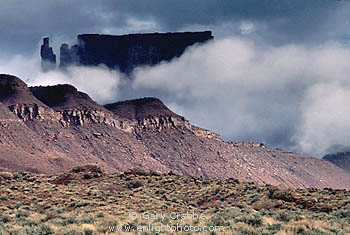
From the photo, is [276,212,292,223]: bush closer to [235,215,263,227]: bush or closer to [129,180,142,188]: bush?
[235,215,263,227]: bush

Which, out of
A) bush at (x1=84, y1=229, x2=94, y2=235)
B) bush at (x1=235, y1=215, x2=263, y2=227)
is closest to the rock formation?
bush at (x1=235, y1=215, x2=263, y2=227)

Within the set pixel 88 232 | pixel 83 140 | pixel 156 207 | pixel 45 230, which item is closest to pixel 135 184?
pixel 156 207

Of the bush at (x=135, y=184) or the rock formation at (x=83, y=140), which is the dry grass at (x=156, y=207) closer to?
the bush at (x=135, y=184)

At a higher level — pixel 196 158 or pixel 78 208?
pixel 196 158

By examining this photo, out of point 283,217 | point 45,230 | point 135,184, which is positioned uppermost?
point 135,184

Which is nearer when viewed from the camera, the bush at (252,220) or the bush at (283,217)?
the bush at (252,220)

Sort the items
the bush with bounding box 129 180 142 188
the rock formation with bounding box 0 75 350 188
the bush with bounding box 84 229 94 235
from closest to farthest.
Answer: the bush with bounding box 84 229 94 235, the bush with bounding box 129 180 142 188, the rock formation with bounding box 0 75 350 188

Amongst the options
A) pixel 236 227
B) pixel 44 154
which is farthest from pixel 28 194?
pixel 44 154

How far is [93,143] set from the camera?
170250 millimetres

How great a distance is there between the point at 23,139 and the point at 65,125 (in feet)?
102

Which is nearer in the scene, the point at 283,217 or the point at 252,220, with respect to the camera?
the point at 252,220

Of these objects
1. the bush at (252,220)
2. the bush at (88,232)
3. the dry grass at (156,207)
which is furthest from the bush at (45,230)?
the bush at (252,220)

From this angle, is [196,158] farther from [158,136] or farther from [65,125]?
[65,125]

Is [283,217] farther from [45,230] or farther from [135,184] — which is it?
[135,184]
